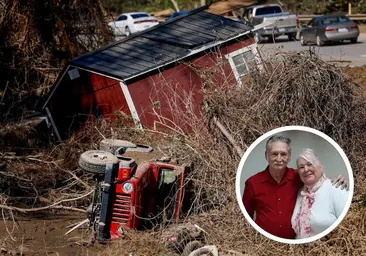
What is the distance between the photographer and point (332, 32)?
1312 inches

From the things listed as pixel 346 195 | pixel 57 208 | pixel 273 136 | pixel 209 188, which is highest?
pixel 273 136

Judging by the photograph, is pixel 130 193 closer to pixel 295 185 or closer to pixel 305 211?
pixel 295 185

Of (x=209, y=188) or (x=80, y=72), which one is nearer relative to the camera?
(x=209, y=188)

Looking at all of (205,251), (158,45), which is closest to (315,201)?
(205,251)

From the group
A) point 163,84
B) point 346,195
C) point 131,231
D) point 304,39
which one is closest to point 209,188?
point 131,231

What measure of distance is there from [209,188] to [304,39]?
26.3 meters

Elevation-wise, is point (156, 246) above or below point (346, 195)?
below

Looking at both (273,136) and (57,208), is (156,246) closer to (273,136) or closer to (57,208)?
(273,136)

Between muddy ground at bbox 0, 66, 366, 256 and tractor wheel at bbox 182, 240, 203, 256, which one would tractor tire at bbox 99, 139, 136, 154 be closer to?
muddy ground at bbox 0, 66, 366, 256

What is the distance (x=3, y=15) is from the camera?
55.1ft

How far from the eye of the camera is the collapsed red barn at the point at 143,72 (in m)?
13.3

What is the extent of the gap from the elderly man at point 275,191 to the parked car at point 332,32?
27.0m

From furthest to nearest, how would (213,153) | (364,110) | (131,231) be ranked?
(364,110) < (213,153) < (131,231)

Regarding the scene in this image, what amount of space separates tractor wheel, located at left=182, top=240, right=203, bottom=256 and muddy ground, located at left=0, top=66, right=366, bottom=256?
2.90 ft
